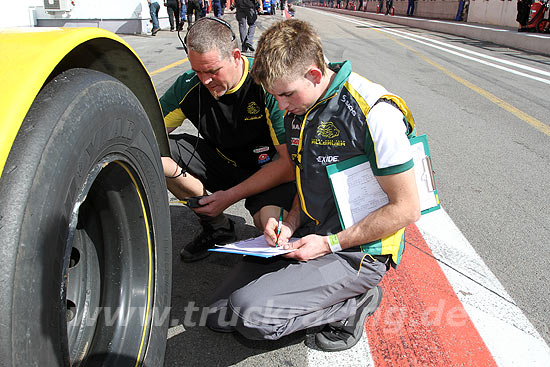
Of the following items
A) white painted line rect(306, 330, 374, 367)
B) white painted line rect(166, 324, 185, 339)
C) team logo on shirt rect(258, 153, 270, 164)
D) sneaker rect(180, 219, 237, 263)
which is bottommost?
white painted line rect(306, 330, 374, 367)

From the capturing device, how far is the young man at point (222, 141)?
2.50 metres

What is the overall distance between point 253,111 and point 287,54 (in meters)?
0.82

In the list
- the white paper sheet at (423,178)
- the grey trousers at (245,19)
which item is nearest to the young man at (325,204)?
the white paper sheet at (423,178)

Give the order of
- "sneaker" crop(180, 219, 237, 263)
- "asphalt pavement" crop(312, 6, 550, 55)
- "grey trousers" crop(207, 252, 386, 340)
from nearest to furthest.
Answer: "grey trousers" crop(207, 252, 386, 340) < "sneaker" crop(180, 219, 237, 263) < "asphalt pavement" crop(312, 6, 550, 55)

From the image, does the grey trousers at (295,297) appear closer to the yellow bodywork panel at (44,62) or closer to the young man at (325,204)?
the young man at (325,204)

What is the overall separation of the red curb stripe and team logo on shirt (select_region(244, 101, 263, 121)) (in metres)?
1.21

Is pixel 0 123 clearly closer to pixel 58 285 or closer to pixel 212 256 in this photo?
pixel 58 285

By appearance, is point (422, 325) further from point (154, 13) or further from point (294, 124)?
point (154, 13)

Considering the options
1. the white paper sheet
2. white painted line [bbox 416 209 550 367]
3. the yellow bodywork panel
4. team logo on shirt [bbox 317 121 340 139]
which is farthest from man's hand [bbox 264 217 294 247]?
white painted line [bbox 416 209 550 367]

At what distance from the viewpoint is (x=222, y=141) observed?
9.55 ft

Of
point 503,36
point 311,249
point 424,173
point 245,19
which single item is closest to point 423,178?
point 424,173

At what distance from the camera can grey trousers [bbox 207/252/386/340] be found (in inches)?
79.4

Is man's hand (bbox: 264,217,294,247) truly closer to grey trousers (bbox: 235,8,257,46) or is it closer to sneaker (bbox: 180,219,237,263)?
sneaker (bbox: 180,219,237,263)

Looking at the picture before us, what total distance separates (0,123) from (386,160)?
4.57 feet
